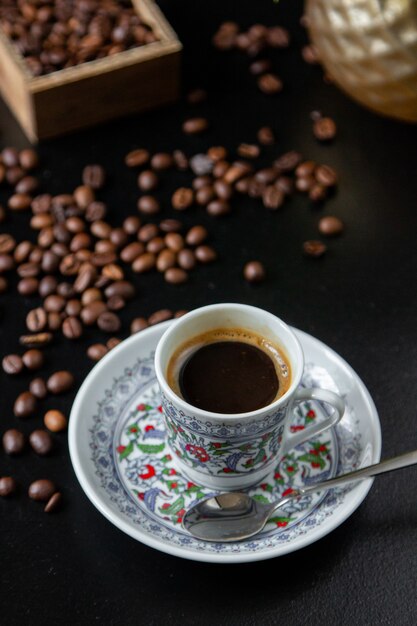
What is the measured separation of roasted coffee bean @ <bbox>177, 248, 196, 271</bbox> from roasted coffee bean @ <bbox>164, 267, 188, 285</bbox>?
0.01 metres

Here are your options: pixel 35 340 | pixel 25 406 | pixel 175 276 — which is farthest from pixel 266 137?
pixel 25 406

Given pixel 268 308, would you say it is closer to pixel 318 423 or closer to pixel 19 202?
pixel 318 423

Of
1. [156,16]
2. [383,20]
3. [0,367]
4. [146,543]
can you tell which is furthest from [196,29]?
[146,543]

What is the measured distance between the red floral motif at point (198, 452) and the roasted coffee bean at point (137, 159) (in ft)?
2.28

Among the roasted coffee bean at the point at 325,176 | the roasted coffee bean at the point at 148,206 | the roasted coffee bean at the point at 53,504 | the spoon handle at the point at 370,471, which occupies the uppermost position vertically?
the roasted coffee bean at the point at 53,504

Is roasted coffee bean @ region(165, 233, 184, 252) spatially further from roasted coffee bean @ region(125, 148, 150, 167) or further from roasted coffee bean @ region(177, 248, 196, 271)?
roasted coffee bean @ region(125, 148, 150, 167)

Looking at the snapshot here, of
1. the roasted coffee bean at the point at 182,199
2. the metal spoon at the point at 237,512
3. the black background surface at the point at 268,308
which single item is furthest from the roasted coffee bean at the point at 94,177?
the metal spoon at the point at 237,512

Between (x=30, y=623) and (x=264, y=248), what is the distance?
Result: 2.41 feet

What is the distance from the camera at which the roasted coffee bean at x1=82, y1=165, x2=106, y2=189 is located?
1.73 meters

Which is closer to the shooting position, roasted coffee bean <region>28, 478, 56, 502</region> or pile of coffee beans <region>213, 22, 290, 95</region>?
Result: roasted coffee bean <region>28, 478, 56, 502</region>

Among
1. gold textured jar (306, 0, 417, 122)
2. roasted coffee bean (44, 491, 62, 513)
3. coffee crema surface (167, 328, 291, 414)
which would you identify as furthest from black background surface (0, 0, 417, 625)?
coffee crema surface (167, 328, 291, 414)

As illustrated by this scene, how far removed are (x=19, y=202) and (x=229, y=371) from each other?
610 millimetres

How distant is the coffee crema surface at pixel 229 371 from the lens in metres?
1.22

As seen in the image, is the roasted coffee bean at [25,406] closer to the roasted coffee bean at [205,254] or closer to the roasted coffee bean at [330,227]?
the roasted coffee bean at [205,254]
